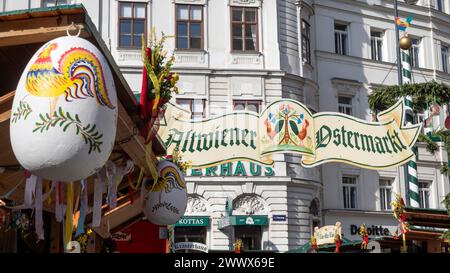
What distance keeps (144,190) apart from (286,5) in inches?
837

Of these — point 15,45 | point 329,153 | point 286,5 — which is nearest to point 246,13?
point 286,5

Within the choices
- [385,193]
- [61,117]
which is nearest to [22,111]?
[61,117]

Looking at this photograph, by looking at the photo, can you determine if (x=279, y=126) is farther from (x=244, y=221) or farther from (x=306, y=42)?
(x=306, y=42)

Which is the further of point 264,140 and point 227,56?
point 227,56

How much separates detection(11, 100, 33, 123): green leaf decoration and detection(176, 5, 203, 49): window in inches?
878

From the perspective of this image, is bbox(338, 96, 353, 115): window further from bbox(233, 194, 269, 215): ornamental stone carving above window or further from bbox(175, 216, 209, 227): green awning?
bbox(175, 216, 209, 227): green awning

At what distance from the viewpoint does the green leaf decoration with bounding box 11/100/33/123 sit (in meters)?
4.20

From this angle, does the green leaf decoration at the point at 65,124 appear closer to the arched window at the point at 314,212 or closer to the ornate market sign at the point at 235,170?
the ornate market sign at the point at 235,170

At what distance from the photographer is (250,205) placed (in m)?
25.7

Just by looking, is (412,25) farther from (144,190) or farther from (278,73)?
(144,190)

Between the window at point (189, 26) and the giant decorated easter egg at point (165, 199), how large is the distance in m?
18.7

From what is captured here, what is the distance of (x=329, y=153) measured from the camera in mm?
14055

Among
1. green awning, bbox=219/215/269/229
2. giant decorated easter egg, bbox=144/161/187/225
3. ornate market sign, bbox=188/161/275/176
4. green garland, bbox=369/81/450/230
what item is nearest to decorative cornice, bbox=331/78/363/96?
ornate market sign, bbox=188/161/275/176

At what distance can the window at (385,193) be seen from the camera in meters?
31.0
